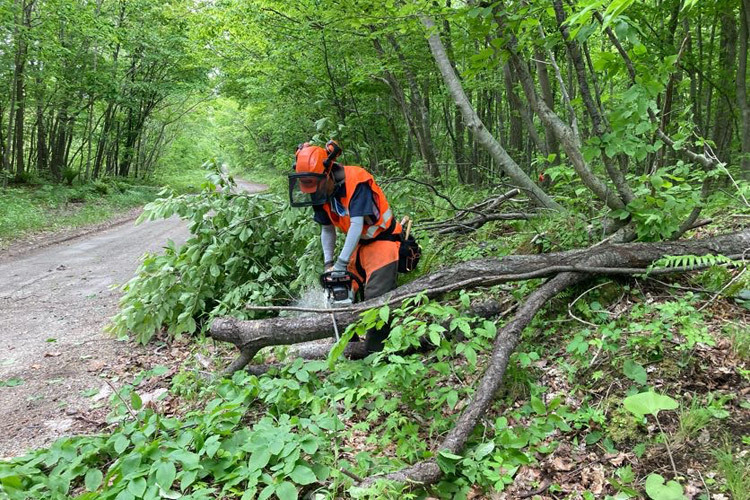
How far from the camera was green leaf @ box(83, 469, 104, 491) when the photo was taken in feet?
7.97

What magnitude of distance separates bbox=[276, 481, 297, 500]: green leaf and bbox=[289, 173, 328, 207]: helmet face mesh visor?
230cm

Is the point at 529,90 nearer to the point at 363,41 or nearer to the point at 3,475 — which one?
the point at 3,475

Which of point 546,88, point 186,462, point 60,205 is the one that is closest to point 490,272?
point 186,462

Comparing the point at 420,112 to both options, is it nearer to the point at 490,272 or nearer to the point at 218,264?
the point at 218,264

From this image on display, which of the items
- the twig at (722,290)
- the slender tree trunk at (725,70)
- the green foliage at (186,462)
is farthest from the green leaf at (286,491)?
the slender tree trunk at (725,70)

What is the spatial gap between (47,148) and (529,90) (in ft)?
78.2

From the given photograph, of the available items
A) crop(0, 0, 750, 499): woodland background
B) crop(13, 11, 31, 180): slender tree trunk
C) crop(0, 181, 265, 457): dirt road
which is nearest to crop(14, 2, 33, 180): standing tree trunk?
crop(13, 11, 31, 180): slender tree trunk

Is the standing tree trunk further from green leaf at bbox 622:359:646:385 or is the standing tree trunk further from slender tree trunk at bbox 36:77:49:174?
green leaf at bbox 622:359:646:385

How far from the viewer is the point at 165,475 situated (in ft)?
7.76

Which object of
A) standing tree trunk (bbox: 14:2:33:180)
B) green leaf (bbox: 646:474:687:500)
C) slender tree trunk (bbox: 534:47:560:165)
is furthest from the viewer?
standing tree trunk (bbox: 14:2:33:180)

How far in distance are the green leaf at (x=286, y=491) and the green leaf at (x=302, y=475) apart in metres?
0.07

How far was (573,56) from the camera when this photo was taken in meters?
3.73

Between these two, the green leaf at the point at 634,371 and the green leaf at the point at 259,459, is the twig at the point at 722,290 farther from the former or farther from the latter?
the green leaf at the point at 259,459

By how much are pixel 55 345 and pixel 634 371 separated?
227 inches
